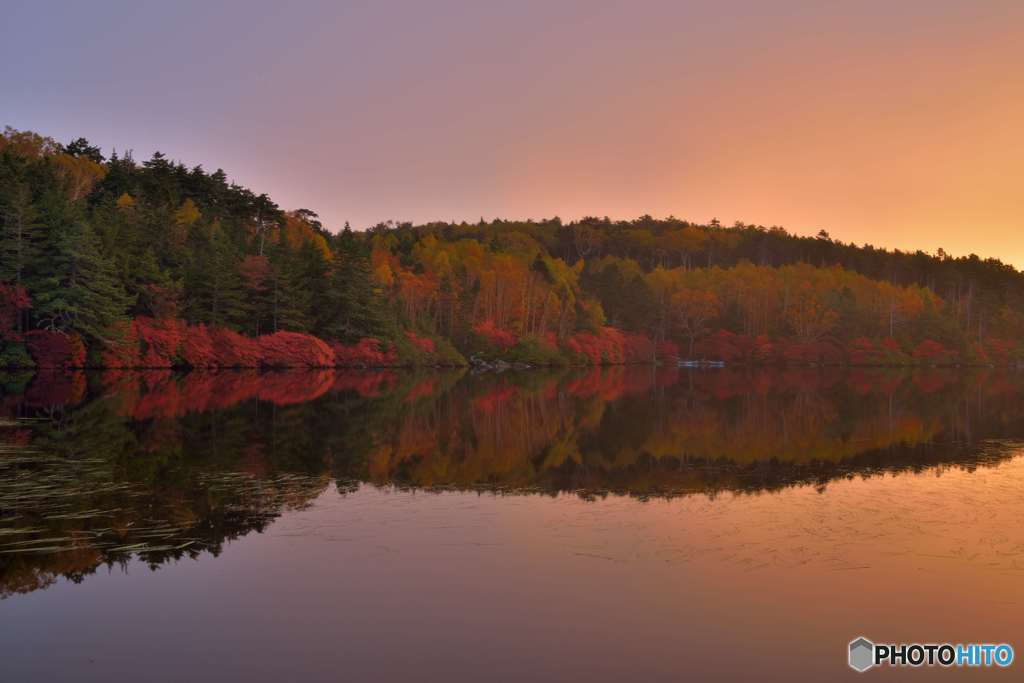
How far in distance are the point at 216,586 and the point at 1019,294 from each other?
142180 millimetres

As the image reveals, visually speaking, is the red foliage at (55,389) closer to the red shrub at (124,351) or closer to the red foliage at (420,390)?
the red shrub at (124,351)

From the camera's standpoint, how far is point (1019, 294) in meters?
125

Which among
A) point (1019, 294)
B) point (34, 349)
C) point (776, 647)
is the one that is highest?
point (1019, 294)

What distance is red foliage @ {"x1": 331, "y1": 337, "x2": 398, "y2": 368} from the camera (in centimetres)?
5947

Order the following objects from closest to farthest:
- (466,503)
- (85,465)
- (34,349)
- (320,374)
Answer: (466,503) → (85,465) → (34,349) → (320,374)

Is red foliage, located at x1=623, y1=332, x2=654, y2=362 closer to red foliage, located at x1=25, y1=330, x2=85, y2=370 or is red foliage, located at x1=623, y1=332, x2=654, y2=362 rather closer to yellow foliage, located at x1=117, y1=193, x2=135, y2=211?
yellow foliage, located at x1=117, y1=193, x2=135, y2=211

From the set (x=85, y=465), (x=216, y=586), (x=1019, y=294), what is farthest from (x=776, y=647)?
(x=1019, y=294)

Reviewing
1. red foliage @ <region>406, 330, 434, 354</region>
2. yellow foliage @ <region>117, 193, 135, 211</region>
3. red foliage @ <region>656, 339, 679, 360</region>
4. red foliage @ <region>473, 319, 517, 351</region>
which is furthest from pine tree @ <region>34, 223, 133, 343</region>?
red foliage @ <region>656, 339, 679, 360</region>

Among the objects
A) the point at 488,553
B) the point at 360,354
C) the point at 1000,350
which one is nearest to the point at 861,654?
the point at 488,553

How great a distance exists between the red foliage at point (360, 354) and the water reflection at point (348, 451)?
2514cm

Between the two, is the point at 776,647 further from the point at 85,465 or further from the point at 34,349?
the point at 34,349

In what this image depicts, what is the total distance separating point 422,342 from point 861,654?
199ft

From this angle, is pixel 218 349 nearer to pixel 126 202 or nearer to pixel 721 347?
pixel 126 202

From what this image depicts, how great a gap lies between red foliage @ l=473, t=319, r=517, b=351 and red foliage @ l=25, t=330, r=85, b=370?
37.5 m
